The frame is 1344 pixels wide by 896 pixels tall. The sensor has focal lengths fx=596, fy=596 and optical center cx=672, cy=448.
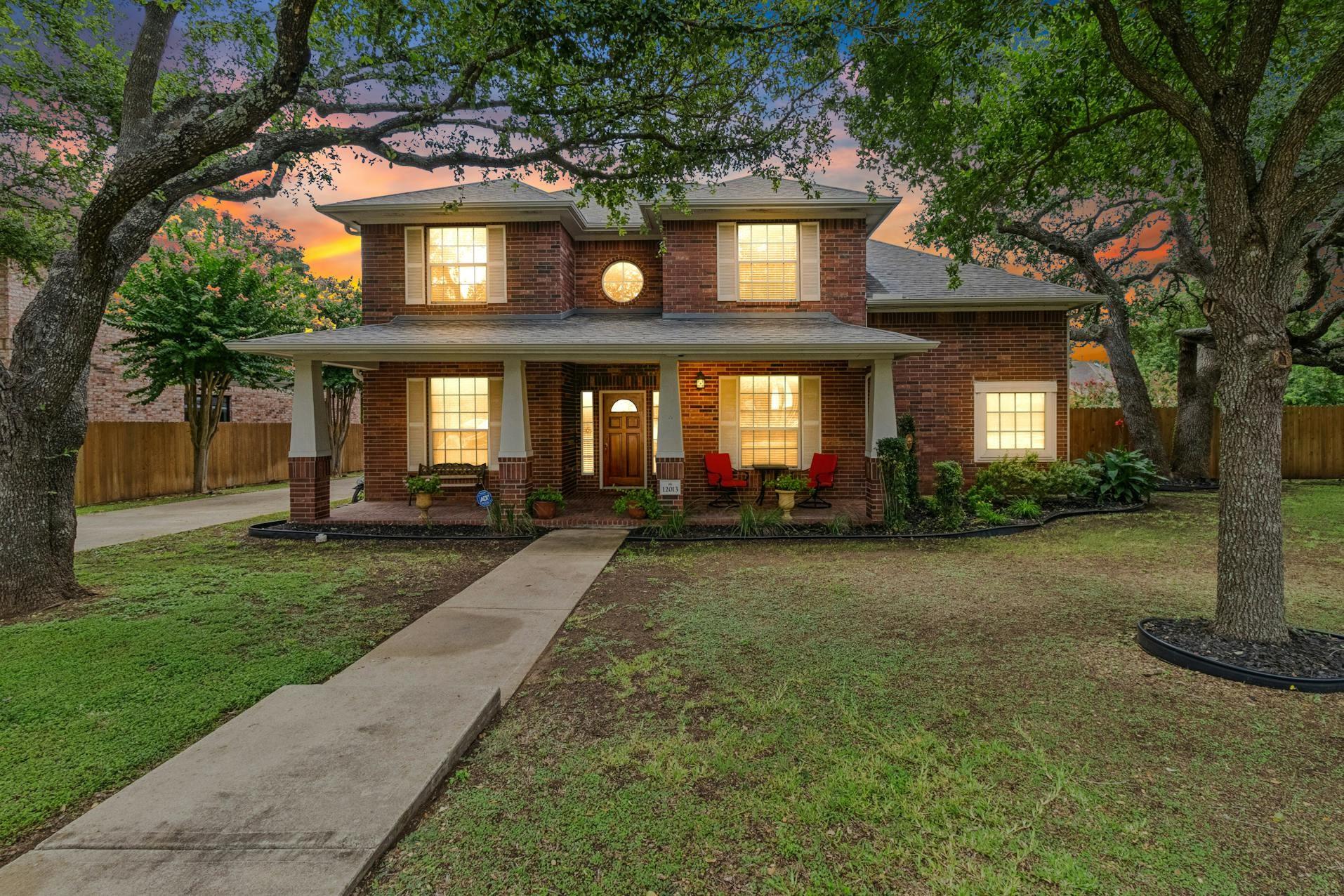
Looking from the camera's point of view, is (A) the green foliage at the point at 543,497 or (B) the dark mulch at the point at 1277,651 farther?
(A) the green foliage at the point at 543,497

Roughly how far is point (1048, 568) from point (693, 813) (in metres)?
6.43

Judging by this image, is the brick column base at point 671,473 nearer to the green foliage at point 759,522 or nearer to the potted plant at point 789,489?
the green foliage at point 759,522

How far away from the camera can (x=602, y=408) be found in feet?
43.2

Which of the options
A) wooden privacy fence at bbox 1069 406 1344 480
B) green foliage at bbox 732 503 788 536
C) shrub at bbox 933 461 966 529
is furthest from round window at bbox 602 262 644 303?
wooden privacy fence at bbox 1069 406 1344 480

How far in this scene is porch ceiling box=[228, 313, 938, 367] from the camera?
921 centimetres

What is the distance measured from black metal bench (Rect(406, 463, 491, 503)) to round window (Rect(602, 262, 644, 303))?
4444 mm

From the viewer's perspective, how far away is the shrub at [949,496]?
9398 mm

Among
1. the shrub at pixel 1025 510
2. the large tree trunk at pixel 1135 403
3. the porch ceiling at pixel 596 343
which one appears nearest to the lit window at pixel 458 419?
the porch ceiling at pixel 596 343

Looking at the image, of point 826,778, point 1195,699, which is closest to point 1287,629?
point 1195,699

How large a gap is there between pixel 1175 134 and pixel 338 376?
20.4 metres

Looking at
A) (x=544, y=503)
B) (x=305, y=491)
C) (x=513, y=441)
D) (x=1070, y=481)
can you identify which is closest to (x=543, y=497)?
(x=544, y=503)

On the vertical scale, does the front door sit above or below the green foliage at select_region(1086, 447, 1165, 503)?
above

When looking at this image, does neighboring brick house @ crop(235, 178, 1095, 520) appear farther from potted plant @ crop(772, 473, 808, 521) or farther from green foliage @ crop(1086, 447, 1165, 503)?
potted plant @ crop(772, 473, 808, 521)

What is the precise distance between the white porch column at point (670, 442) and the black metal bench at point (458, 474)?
13.1 ft
